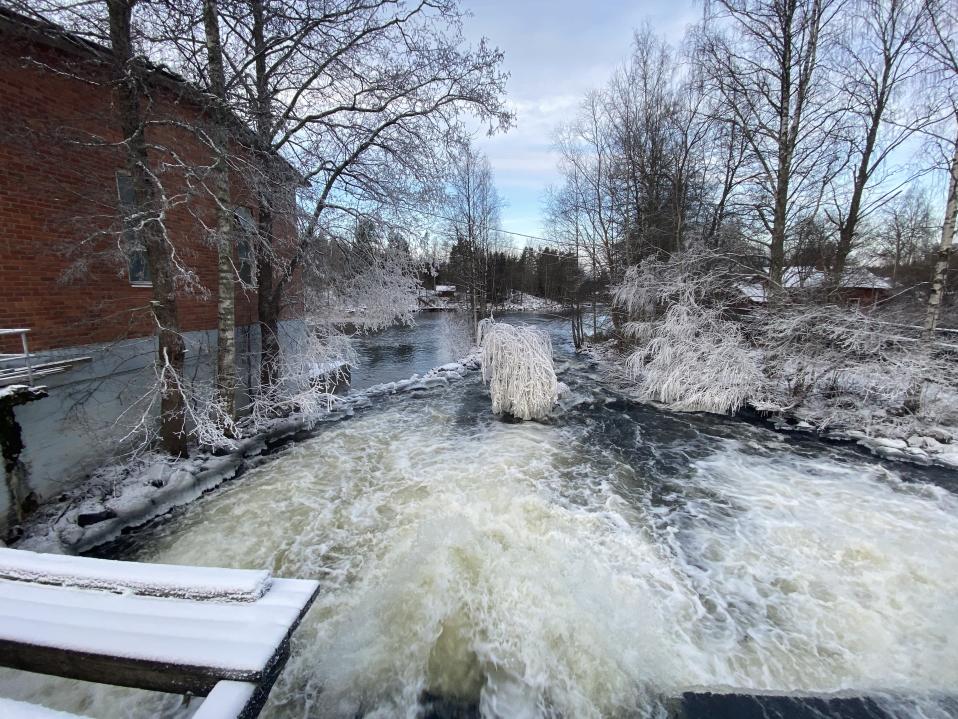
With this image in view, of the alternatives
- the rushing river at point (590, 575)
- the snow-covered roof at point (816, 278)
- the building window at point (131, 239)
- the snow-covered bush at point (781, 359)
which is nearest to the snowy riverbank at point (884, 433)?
the snow-covered bush at point (781, 359)

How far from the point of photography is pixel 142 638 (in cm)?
160

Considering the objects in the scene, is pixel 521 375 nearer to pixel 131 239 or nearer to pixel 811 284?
pixel 131 239

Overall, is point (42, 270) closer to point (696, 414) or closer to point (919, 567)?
point (919, 567)

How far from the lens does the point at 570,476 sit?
5.77 meters

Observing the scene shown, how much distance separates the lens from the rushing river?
2.72 metres

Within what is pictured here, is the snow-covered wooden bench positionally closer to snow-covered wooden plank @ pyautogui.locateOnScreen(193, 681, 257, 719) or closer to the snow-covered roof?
snow-covered wooden plank @ pyautogui.locateOnScreen(193, 681, 257, 719)

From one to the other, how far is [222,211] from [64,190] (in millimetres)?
1928

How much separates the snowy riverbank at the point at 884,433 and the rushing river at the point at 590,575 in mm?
540

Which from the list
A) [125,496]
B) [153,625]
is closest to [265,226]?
[125,496]

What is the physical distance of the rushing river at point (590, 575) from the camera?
2.72m

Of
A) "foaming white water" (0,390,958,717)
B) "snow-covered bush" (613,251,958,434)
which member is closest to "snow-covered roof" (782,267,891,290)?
"snow-covered bush" (613,251,958,434)

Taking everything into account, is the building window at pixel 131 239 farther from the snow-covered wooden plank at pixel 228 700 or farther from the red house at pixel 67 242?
the snow-covered wooden plank at pixel 228 700

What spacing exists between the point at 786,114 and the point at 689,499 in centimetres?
1062

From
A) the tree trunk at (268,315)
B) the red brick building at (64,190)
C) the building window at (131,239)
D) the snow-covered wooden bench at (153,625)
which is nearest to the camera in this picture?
the snow-covered wooden bench at (153,625)
